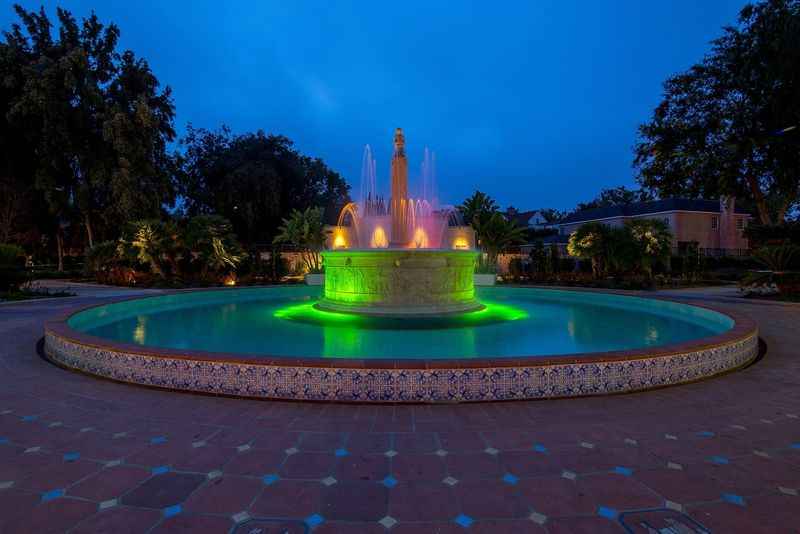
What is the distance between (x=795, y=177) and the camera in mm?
23859

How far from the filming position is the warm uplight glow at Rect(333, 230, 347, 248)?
70.1ft

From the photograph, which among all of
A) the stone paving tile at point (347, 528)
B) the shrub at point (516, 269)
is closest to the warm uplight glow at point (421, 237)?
the shrub at point (516, 269)

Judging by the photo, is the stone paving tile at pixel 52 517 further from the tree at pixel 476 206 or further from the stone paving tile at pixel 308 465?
the tree at pixel 476 206

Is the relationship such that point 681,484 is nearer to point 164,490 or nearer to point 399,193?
point 164,490

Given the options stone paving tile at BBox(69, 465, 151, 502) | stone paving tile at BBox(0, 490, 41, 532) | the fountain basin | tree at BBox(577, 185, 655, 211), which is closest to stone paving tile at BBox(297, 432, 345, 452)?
stone paving tile at BBox(69, 465, 151, 502)

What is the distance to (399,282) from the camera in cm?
1000

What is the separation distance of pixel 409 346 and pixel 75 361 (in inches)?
183

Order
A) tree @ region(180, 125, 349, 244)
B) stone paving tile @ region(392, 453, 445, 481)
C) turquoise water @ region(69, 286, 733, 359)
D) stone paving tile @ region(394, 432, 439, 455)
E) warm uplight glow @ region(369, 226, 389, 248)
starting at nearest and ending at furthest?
stone paving tile @ region(392, 453, 445, 481) → stone paving tile @ region(394, 432, 439, 455) → turquoise water @ region(69, 286, 733, 359) → warm uplight glow @ region(369, 226, 389, 248) → tree @ region(180, 125, 349, 244)

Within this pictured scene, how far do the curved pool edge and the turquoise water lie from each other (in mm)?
1529

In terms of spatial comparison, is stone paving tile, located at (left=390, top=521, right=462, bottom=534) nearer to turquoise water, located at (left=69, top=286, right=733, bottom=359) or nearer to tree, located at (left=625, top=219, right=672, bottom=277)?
turquoise water, located at (left=69, top=286, right=733, bottom=359)

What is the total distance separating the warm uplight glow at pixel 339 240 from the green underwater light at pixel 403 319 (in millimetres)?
10467

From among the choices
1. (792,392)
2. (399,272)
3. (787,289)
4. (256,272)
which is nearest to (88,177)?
(256,272)

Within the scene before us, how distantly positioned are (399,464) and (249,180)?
99.6 feet

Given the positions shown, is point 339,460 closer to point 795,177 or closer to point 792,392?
point 792,392
